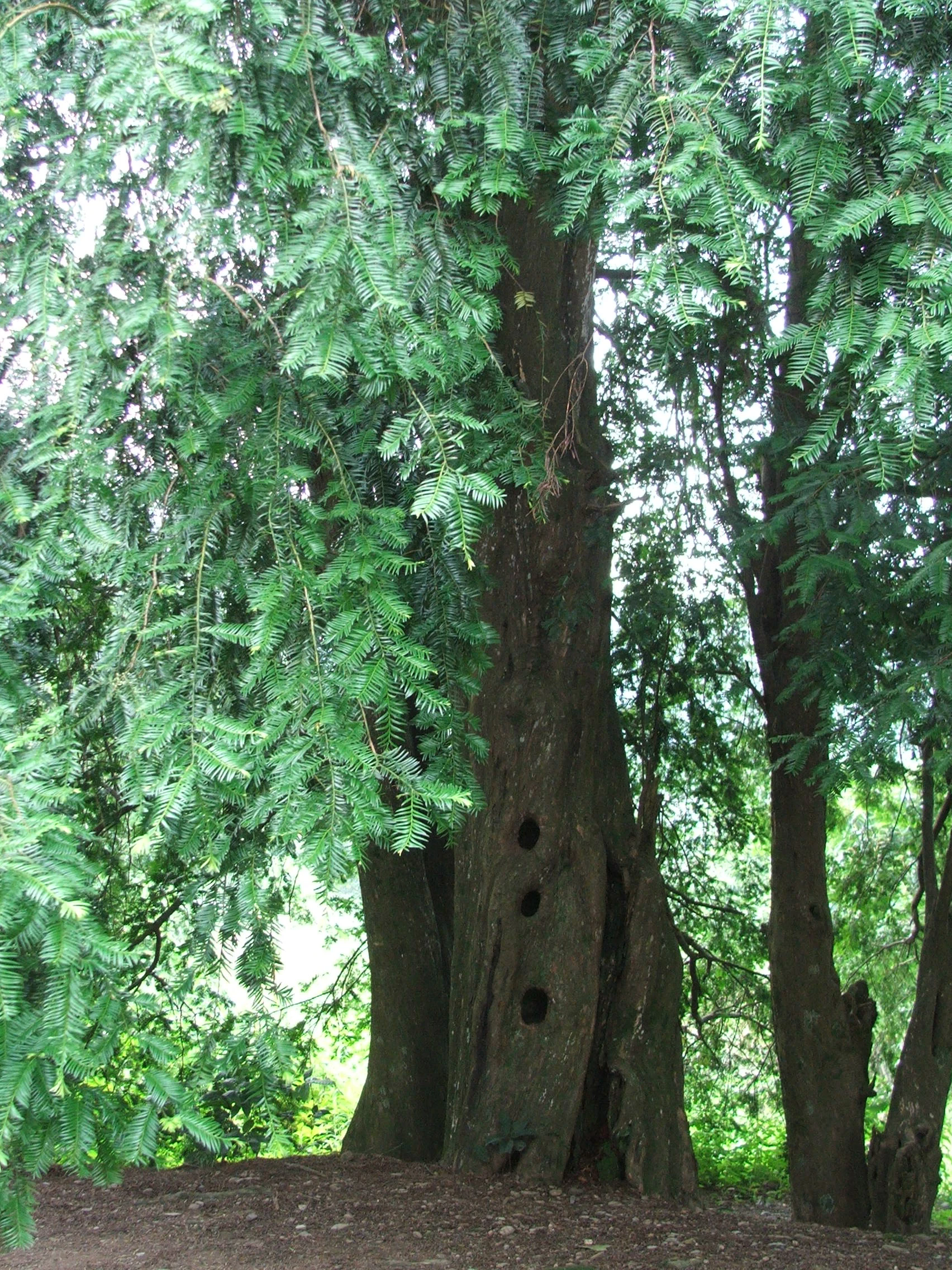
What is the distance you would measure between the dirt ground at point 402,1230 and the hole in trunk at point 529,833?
1.73 metres

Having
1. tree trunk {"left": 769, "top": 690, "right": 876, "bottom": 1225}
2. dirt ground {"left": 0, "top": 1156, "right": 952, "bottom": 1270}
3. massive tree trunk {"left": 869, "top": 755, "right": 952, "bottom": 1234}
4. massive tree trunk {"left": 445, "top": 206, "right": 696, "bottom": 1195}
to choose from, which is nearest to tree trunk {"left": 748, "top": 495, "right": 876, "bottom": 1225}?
tree trunk {"left": 769, "top": 690, "right": 876, "bottom": 1225}

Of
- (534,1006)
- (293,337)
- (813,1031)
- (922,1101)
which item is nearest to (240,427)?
(293,337)

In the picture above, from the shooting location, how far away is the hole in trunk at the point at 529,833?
20.6 feet

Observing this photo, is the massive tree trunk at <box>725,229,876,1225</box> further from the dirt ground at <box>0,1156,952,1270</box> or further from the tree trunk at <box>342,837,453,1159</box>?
the tree trunk at <box>342,837,453,1159</box>

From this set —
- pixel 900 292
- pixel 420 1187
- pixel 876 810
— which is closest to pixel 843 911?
pixel 876 810

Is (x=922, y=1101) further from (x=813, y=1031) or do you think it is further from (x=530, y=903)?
(x=530, y=903)

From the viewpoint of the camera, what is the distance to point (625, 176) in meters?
3.26

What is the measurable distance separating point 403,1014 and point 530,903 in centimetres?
125

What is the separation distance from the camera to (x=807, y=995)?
7.41 m

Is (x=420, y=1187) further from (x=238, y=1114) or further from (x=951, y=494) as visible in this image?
(x=951, y=494)

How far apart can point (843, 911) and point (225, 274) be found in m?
8.40

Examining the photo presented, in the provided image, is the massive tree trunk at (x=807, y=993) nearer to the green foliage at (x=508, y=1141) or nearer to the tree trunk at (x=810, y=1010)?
the tree trunk at (x=810, y=1010)

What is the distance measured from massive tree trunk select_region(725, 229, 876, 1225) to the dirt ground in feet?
4.07

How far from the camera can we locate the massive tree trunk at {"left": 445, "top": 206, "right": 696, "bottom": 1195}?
5820mm
